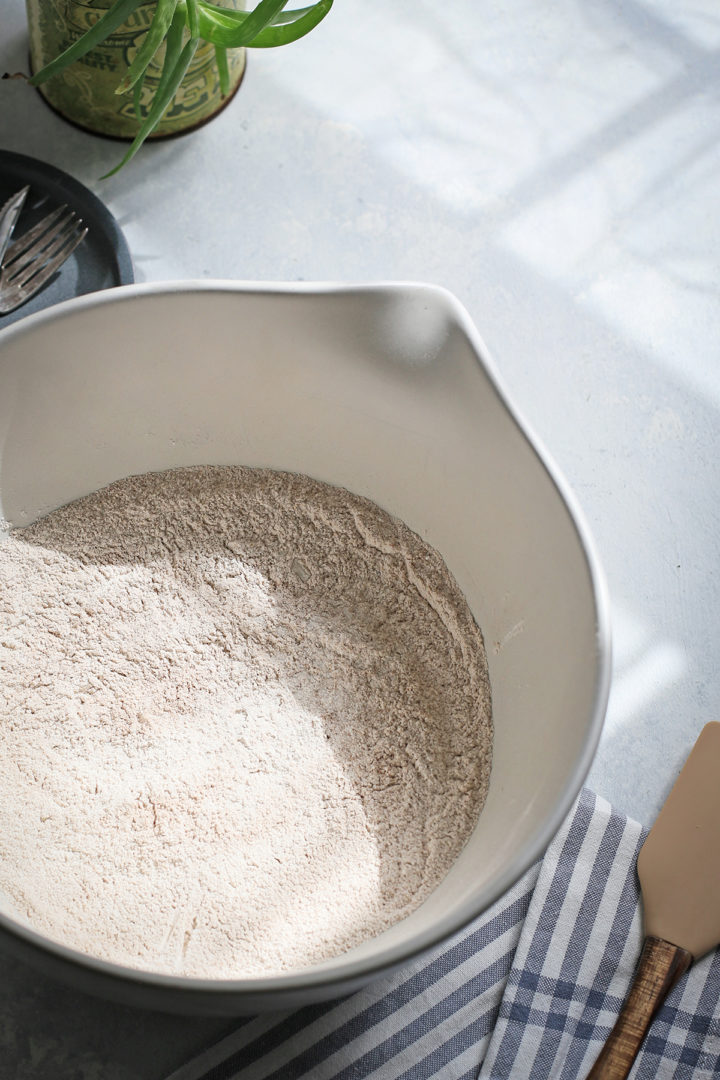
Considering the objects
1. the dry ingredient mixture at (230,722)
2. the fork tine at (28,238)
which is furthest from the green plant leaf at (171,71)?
the dry ingredient mixture at (230,722)

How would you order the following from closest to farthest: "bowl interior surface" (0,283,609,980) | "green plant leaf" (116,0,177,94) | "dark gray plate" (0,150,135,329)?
"bowl interior surface" (0,283,609,980), "green plant leaf" (116,0,177,94), "dark gray plate" (0,150,135,329)

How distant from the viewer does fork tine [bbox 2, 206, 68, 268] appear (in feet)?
2.39

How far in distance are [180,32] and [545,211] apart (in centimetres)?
39

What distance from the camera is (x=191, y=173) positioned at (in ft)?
2.88

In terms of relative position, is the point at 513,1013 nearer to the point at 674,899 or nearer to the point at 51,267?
the point at 674,899

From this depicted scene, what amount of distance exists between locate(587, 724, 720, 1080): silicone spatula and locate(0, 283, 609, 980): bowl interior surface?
0.15 m

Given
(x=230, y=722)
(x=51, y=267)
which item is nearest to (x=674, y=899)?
(x=230, y=722)

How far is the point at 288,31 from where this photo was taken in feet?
2.15

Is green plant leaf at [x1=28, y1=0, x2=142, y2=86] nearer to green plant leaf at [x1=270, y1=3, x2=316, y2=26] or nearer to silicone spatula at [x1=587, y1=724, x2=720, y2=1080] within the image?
green plant leaf at [x1=270, y1=3, x2=316, y2=26]

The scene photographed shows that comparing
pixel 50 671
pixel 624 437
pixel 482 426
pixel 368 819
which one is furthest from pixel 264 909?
pixel 624 437

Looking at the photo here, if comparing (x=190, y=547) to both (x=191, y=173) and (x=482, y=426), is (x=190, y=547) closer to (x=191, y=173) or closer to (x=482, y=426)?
(x=482, y=426)

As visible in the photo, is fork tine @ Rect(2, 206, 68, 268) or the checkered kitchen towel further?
fork tine @ Rect(2, 206, 68, 268)

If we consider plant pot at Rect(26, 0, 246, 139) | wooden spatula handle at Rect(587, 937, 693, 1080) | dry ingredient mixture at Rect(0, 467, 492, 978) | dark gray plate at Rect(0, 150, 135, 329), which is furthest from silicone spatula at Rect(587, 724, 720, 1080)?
plant pot at Rect(26, 0, 246, 139)

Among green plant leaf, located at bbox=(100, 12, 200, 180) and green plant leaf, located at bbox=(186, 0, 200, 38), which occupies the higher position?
green plant leaf, located at bbox=(186, 0, 200, 38)
